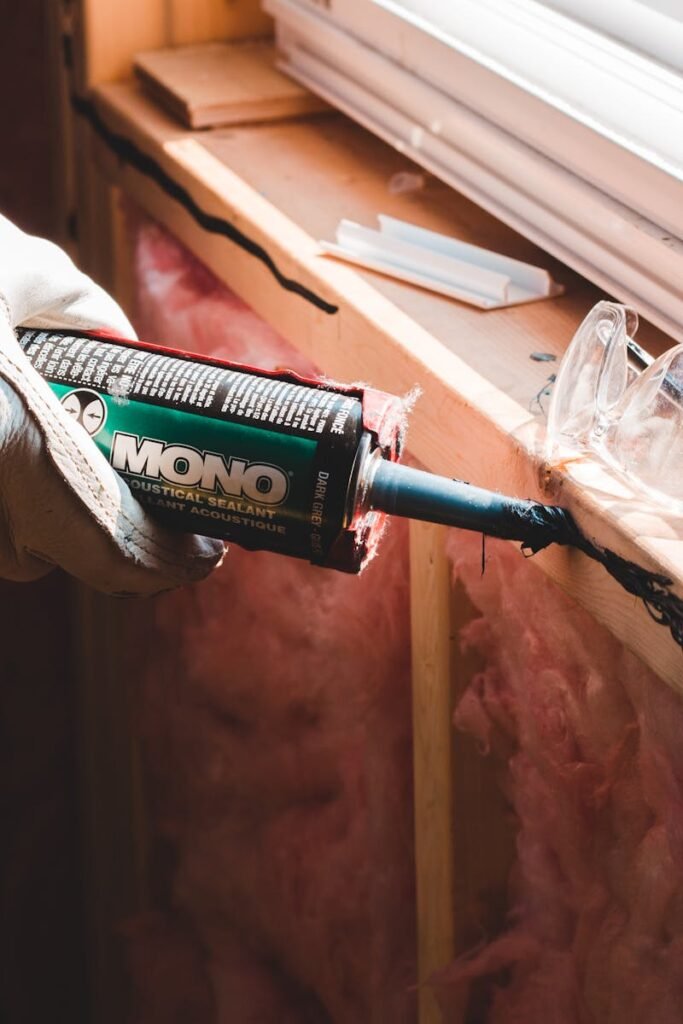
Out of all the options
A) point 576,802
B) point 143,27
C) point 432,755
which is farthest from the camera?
point 143,27

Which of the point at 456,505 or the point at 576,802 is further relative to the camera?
the point at 576,802

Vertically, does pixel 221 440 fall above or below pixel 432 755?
above

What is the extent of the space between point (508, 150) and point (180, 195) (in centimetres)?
34

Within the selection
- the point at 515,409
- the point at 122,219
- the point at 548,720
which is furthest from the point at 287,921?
the point at 122,219

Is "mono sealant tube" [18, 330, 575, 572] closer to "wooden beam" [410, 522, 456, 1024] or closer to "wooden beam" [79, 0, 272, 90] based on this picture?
"wooden beam" [410, 522, 456, 1024]

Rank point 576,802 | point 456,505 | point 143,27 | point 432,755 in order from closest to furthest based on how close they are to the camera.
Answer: point 456,505, point 576,802, point 432,755, point 143,27

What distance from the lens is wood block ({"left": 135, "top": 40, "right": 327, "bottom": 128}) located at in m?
1.17

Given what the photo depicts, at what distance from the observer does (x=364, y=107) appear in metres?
1.10

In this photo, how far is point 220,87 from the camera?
1205 millimetres

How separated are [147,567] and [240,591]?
0.41m

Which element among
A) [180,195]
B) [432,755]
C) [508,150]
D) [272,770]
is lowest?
[272,770]

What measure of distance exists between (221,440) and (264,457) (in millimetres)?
28

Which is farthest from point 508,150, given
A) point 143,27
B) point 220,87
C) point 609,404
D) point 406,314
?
point 143,27

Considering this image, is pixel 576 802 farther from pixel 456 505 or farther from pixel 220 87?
pixel 220 87
